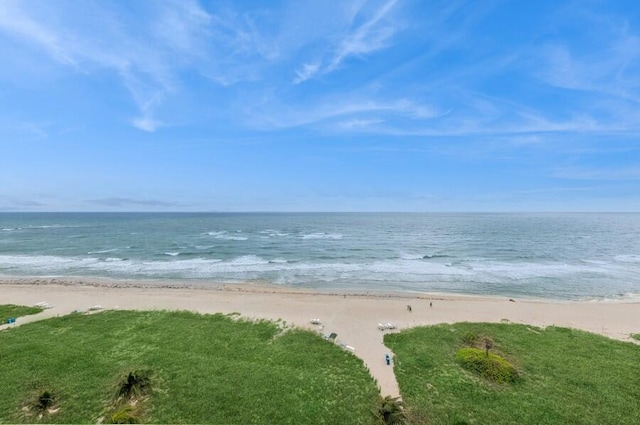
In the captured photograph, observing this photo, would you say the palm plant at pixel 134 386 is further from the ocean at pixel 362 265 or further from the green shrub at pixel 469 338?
the ocean at pixel 362 265

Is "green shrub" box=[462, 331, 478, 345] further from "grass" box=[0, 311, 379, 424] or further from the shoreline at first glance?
the shoreline

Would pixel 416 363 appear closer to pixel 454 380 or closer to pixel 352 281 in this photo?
pixel 454 380

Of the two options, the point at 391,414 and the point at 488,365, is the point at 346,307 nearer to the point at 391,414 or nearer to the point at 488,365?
the point at 488,365

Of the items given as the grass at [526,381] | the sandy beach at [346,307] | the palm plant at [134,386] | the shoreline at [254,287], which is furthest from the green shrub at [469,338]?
the palm plant at [134,386]

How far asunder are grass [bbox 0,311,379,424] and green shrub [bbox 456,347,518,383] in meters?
4.24

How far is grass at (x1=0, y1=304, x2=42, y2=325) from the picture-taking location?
57.3ft

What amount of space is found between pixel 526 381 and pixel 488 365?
1258 millimetres

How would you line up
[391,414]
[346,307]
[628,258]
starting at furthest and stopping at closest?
[628,258]
[346,307]
[391,414]

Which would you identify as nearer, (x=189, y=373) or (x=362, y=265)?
(x=189, y=373)

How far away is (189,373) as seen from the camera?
1095 cm

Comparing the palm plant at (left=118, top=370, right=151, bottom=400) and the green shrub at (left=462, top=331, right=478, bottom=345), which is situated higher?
the palm plant at (left=118, top=370, right=151, bottom=400)

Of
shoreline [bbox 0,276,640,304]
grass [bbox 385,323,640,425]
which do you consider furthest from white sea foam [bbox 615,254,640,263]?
grass [bbox 385,323,640,425]

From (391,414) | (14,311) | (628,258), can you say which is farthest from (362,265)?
(628,258)

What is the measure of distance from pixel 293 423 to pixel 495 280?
2954cm
